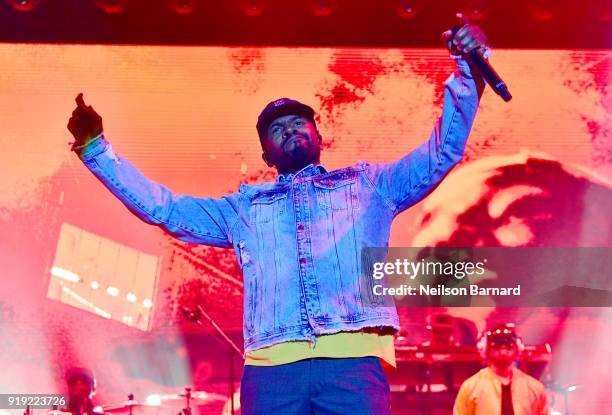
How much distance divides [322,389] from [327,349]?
3.8 inches

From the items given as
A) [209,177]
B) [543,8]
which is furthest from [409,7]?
[209,177]

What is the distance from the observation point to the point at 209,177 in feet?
15.1

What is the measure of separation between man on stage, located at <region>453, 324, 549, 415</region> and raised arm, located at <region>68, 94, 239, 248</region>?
2567 millimetres

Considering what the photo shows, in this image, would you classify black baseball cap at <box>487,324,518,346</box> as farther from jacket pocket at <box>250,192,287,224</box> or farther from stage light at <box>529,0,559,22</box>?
jacket pocket at <box>250,192,287,224</box>

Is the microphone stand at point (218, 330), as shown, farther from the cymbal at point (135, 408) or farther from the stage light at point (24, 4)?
the stage light at point (24, 4)

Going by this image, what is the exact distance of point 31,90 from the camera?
4641 millimetres

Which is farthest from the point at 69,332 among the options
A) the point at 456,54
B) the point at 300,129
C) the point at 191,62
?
the point at 456,54

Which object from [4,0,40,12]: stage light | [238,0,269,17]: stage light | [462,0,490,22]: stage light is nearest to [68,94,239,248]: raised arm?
[238,0,269,17]: stage light

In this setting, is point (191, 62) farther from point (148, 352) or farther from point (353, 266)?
point (353, 266)

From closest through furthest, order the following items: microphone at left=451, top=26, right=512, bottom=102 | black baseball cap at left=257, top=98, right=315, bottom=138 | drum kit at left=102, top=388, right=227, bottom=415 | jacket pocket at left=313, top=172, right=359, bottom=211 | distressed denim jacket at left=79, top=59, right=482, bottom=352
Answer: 1. microphone at left=451, top=26, right=512, bottom=102
2. distressed denim jacket at left=79, top=59, right=482, bottom=352
3. jacket pocket at left=313, top=172, right=359, bottom=211
4. black baseball cap at left=257, top=98, right=315, bottom=138
5. drum kit at left=102, top=388, right=227, bottom=415

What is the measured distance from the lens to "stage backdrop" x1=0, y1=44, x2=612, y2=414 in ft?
14.6

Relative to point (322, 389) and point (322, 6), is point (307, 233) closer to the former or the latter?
point (322, 389)

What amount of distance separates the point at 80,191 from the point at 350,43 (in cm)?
173

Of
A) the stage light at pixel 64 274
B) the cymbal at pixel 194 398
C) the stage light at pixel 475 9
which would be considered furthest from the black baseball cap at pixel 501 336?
the stage light at pixel 64 274
